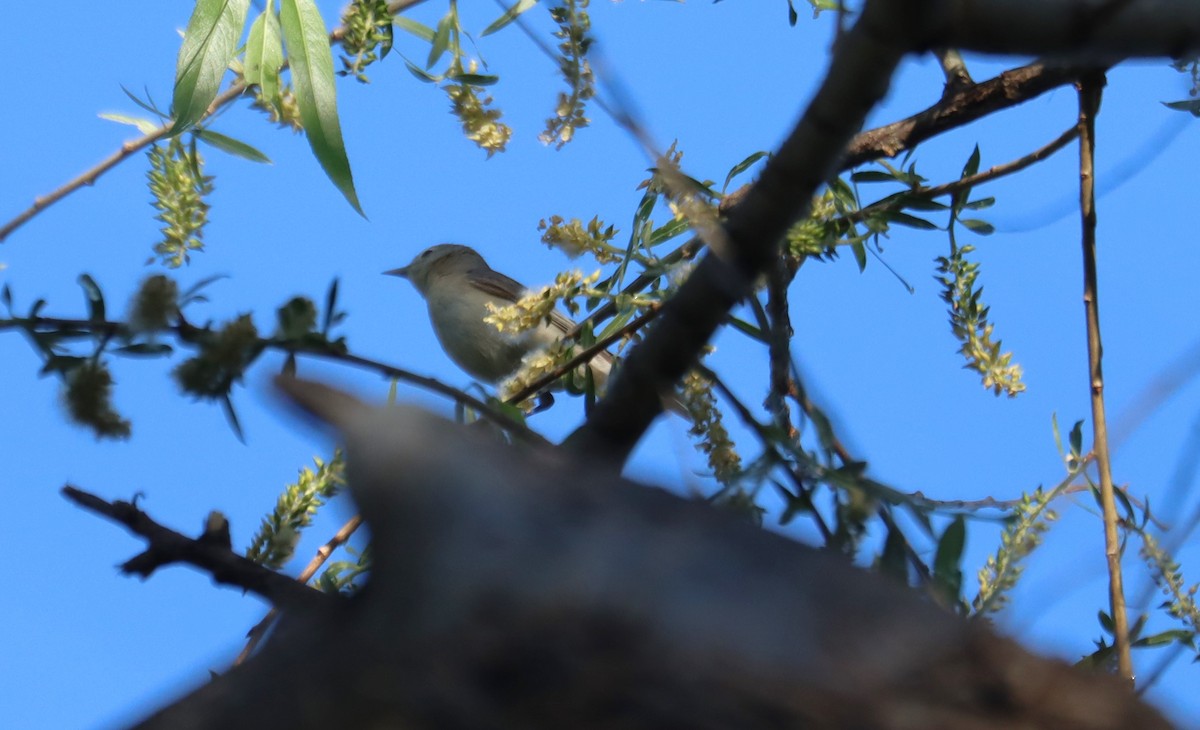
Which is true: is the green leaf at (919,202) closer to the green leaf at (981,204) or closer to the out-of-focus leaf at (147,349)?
the green leaf at (981,204)

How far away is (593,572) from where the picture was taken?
3.45ft

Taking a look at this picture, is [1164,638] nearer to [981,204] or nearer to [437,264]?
[981,204]

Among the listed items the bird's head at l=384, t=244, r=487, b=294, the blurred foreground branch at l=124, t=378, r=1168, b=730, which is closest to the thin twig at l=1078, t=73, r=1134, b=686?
the blurred foreground branch at l=124, t=378, r=1168, b=730

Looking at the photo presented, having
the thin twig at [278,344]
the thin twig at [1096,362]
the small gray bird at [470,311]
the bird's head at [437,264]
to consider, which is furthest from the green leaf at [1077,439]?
the bird's head at [437,264]

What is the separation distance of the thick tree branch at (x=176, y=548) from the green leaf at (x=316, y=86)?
1119 mm

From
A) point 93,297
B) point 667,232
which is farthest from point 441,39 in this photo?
point 93,297

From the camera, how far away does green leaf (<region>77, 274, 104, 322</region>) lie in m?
1.60

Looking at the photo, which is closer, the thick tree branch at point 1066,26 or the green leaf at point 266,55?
the thick tree branch at point 1066,26

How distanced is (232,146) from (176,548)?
4.86ft

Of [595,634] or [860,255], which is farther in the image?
[860,255]

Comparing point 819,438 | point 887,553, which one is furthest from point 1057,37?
point 887,553

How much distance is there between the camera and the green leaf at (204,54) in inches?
102

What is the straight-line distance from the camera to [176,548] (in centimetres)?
160

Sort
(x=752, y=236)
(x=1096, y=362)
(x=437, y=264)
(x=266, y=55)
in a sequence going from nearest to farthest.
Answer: (x=752, y=236), (x=1096, y=362), (x=266, y=55), (x=437, y=264)
